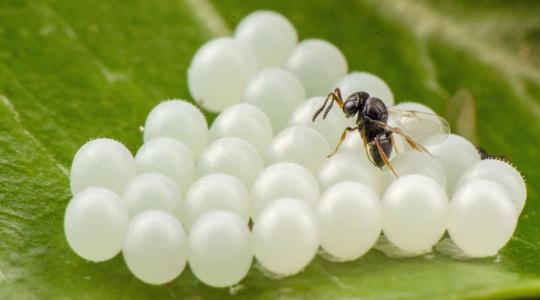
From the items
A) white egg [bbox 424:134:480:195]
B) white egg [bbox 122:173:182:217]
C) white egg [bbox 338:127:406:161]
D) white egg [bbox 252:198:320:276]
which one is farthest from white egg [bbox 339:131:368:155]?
white egg [bbox 122:173:182:217]

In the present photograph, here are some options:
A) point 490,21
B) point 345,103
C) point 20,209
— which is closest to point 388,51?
point 490,21

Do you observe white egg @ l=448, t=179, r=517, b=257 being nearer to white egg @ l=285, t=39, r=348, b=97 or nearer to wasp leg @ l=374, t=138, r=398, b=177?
wasp leg @ l=374, t=138, r=398, b=177

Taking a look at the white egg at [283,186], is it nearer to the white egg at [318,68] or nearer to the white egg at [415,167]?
the white egg at [415,167]

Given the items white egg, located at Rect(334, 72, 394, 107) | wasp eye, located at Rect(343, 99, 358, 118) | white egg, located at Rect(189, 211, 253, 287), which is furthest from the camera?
white egg, located at Rect(334, 72, 394, 107)

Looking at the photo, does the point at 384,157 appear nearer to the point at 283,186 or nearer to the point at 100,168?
the point at 283,186

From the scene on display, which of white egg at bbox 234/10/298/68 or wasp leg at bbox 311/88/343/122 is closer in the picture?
wasp leg at bbox 311/88/343/122

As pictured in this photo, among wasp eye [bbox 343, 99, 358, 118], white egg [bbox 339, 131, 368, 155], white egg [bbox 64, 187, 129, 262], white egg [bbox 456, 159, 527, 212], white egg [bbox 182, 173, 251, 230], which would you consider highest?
white egg [bbox 456, 159, 527, 212]

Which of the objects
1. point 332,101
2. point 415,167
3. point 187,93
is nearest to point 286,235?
point 415,167
